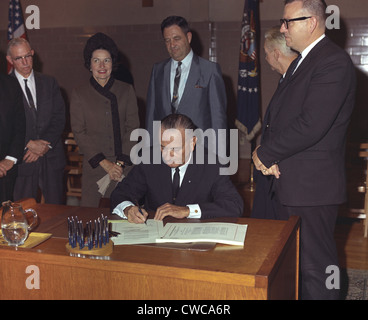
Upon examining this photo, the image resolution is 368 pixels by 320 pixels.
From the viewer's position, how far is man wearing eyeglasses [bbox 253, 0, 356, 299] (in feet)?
7.18

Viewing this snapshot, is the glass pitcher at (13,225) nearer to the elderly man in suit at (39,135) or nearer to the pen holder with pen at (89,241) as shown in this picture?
the pen holder with pen at (89,241)

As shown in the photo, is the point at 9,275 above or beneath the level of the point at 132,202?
beneath

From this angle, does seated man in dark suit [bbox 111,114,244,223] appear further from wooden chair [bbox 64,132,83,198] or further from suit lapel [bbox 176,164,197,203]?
wooden chair [bbox 64,132,83,198]

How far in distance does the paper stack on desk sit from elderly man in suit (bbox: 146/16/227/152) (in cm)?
125

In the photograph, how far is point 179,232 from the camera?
1881 millimetres

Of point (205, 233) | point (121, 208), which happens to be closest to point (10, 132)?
point (121, 208)

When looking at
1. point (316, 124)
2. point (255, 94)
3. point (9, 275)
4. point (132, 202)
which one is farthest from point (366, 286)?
point (255, 94)

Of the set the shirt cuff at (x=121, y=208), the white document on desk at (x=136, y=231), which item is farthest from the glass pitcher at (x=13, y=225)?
the shirt cuff at (x=121, y=208)

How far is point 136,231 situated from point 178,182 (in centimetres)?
53

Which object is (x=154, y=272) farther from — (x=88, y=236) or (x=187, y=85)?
(x=187, y=85)

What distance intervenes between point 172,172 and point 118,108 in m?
1.11

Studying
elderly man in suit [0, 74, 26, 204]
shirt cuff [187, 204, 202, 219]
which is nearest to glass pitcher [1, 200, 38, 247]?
shirt cuff [187, 204, 202, 219]

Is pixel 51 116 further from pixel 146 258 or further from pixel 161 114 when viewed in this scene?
pixel 146 258

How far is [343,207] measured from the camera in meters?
5.01
